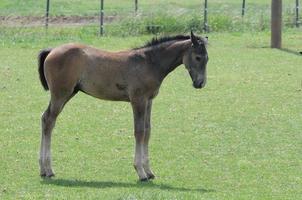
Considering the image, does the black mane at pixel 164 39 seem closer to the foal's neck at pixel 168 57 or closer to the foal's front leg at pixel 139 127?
the foal's neck at pixel 168 57

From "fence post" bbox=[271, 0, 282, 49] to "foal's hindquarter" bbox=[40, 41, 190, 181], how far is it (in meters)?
15.6

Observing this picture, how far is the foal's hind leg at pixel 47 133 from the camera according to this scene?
1255 cm

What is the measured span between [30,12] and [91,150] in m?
27.7

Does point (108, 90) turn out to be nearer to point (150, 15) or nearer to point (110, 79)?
point (110, 79)

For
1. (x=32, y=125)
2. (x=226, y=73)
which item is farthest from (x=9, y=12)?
(x=32, y=125)

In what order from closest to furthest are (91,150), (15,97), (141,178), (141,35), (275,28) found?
(141,178)
(91,150)
(15,97)
(275,28)
(141,35)

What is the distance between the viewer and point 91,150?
14391 mm

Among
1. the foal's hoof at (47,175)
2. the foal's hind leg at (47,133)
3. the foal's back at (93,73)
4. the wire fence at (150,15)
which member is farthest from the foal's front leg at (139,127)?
the wire fence at (150,15)

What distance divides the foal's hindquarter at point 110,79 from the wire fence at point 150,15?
18503 mm

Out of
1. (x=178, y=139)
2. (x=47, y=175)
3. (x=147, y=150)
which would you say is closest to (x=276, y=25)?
(x=178, y=139)

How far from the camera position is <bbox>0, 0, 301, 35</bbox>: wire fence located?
31922 mm

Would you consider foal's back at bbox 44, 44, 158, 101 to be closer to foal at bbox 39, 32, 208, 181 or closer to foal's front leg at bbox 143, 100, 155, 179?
foal at bbox 39, 32, 208, 181

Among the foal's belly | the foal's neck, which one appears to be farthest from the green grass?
the foal's neck

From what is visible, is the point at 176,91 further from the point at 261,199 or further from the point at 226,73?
the point at 261,199
